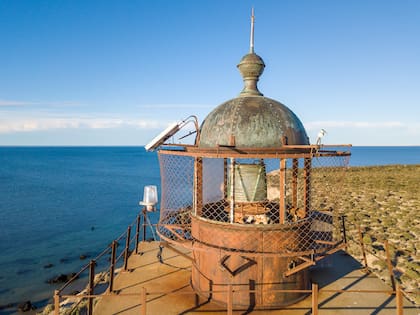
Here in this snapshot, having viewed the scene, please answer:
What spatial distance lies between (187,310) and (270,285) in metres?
2.42

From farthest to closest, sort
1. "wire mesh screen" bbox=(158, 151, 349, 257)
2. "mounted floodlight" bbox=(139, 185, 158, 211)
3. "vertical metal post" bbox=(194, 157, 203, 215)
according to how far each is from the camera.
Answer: "mounted floodlight" bbox=(139, 185, 158, 211) → "vertical metal post" bbox=(194, 157, 203, 215) → "wire mesh screen" bbox=(158, 151, 349, 257)

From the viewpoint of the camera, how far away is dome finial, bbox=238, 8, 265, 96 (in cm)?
996

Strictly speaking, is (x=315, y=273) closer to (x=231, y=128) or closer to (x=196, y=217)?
(x=196, y=217)

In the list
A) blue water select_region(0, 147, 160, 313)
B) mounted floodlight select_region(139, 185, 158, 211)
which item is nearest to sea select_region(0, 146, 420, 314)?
blue water select_region(0, 147, 160, 313)

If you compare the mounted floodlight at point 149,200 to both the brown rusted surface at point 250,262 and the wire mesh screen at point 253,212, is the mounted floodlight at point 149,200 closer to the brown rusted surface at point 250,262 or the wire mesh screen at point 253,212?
A: the wire mesh screen at point 253,212

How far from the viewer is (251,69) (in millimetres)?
10008

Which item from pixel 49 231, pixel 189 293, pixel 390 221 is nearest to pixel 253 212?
pixel 189 293

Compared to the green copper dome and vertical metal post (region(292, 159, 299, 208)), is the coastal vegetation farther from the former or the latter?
the green copper dome

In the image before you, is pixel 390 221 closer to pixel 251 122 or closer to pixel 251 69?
pixel 251 69

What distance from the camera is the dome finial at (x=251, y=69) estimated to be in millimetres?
9961

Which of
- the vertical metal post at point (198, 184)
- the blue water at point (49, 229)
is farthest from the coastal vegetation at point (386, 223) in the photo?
the blue water at point (49, 229)

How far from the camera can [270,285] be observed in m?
8.93

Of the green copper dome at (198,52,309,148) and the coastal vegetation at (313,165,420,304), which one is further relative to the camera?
the coastal vegetation at (313,165,420,304)

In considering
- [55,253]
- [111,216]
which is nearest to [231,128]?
[55,253]
